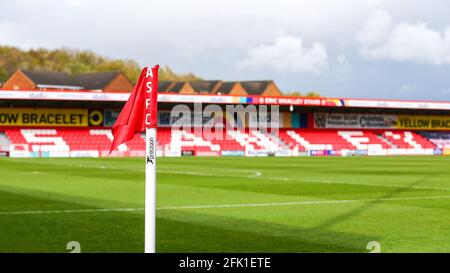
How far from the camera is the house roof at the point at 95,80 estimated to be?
395ft

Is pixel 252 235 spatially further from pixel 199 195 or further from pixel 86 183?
pixel 86 183

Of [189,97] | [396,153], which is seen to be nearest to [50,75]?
[189,97]

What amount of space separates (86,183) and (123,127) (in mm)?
20333

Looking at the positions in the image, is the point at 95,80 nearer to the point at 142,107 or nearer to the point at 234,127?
the point at 234,127

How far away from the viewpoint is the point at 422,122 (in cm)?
9762

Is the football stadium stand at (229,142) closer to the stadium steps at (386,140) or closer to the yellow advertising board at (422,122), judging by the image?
the stadium steps at (386,140)

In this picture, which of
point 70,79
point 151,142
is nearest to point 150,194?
point 151,142

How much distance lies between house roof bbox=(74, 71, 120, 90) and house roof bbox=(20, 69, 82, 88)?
2.00 metres

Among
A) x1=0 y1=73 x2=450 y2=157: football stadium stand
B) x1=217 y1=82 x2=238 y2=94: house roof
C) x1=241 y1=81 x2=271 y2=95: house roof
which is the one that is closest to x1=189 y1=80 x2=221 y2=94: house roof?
x1=217 y1=82 x2=238 y2=94: house roof

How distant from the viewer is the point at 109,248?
11.6 metres

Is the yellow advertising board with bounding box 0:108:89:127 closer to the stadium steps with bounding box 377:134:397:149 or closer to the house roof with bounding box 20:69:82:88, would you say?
the stadium steps with bounding box 377:134:397:149

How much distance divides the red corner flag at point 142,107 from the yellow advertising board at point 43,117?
66.8 metres

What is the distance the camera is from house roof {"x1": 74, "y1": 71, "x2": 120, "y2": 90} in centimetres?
12044

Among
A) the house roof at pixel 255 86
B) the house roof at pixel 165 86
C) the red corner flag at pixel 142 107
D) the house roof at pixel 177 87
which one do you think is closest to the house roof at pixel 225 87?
the house roof at pixel 255 86
